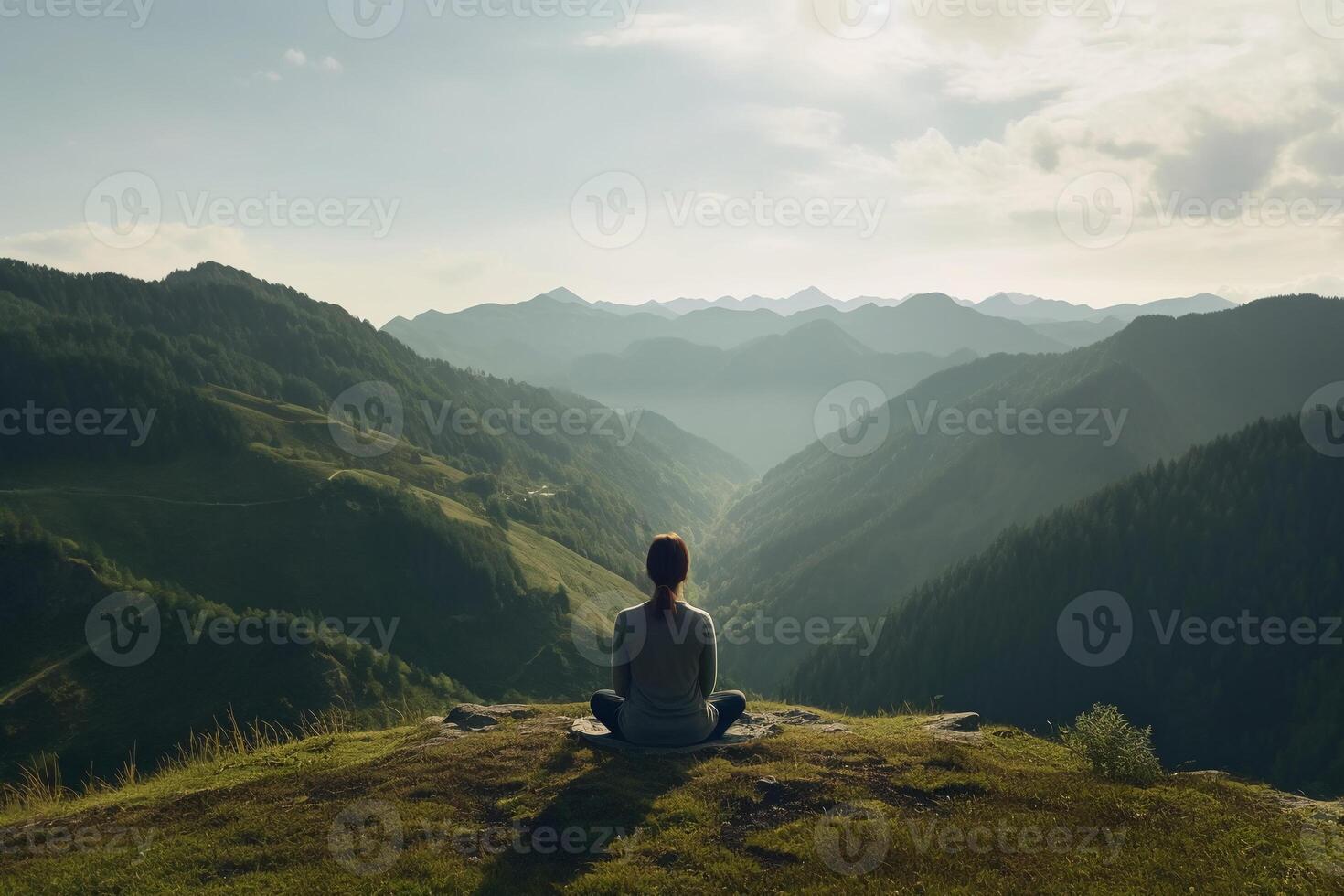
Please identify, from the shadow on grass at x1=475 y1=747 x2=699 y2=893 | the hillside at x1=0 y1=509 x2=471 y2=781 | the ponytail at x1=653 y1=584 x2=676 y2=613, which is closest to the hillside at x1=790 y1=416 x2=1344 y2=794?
the hillside at x1=0 y1=509 x2=471 y2=781

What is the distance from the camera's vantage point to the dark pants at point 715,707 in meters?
15.0

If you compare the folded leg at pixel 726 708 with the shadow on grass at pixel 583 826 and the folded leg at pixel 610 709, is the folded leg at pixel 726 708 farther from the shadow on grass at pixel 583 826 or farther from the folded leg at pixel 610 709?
the folded leg at pixel 610 709

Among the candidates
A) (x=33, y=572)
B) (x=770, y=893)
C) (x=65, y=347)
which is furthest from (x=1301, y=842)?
(x=65, y=347)

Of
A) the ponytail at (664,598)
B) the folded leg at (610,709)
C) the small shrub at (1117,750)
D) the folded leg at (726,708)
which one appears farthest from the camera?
the folded leg at (726,708)

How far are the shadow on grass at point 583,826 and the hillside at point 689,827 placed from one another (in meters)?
0.04

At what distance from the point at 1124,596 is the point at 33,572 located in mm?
190103

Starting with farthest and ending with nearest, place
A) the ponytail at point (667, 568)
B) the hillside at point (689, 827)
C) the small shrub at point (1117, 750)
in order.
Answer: the ponytail at point (667, 568)
the small shrub at point (1117, 750)
the hillside at point (689, 827)

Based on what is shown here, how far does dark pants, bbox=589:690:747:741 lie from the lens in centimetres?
1503

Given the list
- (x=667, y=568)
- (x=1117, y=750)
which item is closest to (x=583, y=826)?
(x=667, y=568)

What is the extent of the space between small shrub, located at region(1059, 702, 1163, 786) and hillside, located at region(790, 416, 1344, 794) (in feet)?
462

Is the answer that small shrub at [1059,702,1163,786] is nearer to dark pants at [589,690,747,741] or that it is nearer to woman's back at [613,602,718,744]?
dark pants at [589,690,747,741]

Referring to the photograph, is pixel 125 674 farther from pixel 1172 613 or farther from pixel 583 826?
pixel 1172 613

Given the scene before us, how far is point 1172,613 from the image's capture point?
501ft

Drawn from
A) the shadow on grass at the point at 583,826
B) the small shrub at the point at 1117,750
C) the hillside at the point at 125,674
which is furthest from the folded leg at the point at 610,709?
the hillside at the point at 125,674
